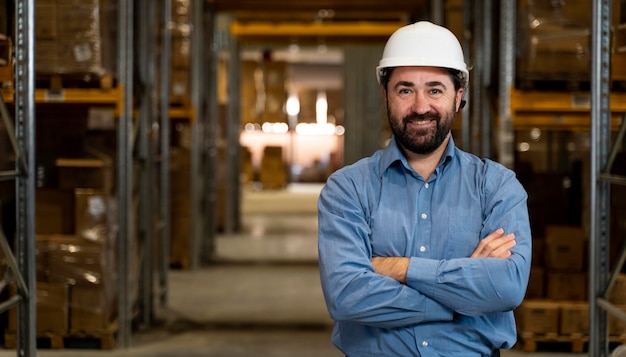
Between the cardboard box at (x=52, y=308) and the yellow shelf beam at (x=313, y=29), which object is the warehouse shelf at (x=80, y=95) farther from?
the yellow shelf beam at (x=313, y=29)

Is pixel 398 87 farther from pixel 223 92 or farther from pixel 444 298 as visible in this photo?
pixel 223 92

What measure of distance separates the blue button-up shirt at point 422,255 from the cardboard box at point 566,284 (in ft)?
14.7

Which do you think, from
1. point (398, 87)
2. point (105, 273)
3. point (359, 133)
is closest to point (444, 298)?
point (398, 87)

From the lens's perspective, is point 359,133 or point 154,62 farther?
point 359,133

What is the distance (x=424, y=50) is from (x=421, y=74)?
0.09 meters

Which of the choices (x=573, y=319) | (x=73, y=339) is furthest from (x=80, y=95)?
(x=573, y=319)

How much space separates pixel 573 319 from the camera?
6871 millimetres

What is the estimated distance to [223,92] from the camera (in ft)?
80.1

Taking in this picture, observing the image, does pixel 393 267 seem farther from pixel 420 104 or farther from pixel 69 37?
pixel 69 37

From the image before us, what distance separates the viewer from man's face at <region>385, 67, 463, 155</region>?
2.75 m

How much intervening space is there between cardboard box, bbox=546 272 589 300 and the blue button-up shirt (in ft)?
14.7

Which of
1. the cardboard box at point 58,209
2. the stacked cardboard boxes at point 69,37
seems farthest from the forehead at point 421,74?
the cardboard box at point 58,209

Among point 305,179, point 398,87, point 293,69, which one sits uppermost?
point 293,69

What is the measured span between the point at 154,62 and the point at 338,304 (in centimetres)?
555
